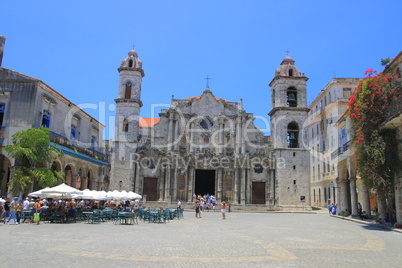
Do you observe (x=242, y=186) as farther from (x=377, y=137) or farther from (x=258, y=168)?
(x=377, y=137)

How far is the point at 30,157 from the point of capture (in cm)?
2061

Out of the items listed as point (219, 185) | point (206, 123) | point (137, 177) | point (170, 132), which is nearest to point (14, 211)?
point (137, 177)

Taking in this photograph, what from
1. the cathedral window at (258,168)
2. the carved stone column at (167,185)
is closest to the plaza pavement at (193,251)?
the carved stone column at (167,185)

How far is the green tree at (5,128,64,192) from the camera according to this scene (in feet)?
67.5

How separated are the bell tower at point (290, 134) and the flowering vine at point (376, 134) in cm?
2002

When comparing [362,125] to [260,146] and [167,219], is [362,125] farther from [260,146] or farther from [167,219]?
[260,146]

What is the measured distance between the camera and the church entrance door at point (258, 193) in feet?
129

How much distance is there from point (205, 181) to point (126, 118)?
39.8ft

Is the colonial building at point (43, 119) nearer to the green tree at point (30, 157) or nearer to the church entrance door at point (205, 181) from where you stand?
the green tree at point (30, 157)

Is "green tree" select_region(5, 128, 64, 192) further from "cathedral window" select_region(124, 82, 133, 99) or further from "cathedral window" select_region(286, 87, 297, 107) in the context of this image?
"cathedral window" select_region(286, 87, 297, 107)


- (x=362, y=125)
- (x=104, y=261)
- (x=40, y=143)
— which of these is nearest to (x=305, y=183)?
(x=362, y=125)

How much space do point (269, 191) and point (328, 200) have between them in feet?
25.7

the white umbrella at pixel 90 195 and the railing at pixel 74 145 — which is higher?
the railing at pixel 74 145

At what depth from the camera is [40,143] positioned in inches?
844
